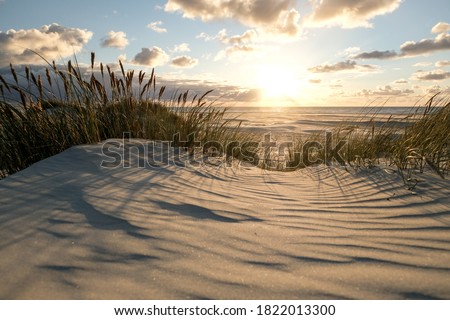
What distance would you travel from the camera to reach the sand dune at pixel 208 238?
130 centimetres

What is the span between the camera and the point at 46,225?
171 cm

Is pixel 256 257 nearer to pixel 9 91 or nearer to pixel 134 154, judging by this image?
pixel 134 154

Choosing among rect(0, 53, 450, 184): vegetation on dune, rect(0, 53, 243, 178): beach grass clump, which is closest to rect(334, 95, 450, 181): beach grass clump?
rect(0, 53, 450, 184): vegetation on dune

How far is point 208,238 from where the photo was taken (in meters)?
1.76

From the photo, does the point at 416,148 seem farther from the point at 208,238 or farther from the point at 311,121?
the point at 311,121

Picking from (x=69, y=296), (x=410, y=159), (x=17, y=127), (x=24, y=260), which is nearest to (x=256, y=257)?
(x=69, y=296)

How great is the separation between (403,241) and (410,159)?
187cm

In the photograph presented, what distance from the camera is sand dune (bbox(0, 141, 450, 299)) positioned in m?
1.30

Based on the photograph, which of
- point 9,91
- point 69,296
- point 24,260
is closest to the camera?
point 69,296

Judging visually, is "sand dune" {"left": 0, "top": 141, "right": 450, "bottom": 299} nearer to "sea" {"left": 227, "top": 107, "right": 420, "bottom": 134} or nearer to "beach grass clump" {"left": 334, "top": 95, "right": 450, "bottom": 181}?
"beach grass clump" {"left": 334, "top": 95, "right": 450, "bottom": 181}

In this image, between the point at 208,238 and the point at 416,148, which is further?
the point at 416,148

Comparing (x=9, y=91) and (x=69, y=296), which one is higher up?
(x=9, y=91)

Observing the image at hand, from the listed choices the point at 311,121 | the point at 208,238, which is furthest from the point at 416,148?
the point at 311,121

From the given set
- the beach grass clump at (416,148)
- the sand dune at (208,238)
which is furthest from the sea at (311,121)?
the sand dune at (208,238)
